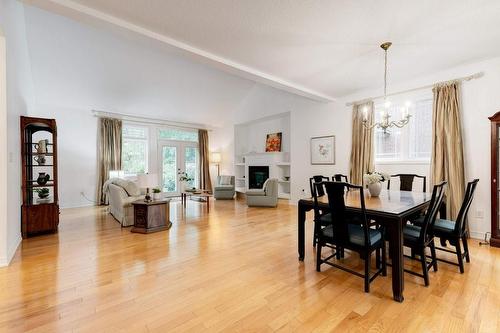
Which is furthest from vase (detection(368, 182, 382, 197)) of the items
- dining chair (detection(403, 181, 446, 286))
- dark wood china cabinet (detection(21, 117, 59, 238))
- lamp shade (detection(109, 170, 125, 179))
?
lamp shade (detection(109, 170, 125, 179))

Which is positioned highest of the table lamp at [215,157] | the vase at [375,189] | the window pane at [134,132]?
the window pane at [134,132]

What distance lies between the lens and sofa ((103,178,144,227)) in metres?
4.27

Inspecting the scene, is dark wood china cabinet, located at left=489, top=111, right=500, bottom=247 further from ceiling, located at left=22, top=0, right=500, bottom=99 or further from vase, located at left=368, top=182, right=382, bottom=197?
vase, located at left=368, top=182, right=382, bottom=197

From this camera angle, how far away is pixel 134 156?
7.50 metres

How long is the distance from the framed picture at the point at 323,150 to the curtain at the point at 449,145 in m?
1.96

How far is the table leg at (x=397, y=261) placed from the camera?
1.91 metres

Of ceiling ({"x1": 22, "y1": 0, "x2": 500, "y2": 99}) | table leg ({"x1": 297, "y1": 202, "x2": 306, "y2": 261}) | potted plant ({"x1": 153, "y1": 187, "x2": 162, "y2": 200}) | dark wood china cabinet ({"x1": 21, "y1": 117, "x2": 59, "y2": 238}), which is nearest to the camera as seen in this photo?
ceiling ({"x1": 22, "y1": 0, "x2": 500, "y2": 99})

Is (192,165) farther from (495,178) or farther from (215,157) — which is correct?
(495,178)

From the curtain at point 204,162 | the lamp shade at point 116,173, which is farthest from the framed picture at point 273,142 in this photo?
the lamp shade at point 116,173

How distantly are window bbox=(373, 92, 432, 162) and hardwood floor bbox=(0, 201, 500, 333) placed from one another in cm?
169

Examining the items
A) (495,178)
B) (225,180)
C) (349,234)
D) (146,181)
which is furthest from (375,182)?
(225,180)

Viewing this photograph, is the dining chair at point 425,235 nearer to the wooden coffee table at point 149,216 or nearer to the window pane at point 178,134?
the wooden coffee table at point 149,216

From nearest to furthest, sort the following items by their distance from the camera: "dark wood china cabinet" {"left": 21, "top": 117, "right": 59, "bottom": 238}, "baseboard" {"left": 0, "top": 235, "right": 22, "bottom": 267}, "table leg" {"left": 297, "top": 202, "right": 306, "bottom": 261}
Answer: "baseboard" {"left": 0, "top": 235, "right": 22, "bottom": 267}, "table leg" {"left": 297, "top": 202, "right": 306, "bottom": 261}, "dark wood china cabinet" {"left": 21, "top": 117, "right": 59, "bottom": 238}

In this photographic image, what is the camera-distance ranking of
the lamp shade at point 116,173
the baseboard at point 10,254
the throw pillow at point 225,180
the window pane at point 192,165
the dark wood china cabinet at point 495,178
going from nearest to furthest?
the baseboard at point 10,254 → the dark wood china cabinet at point 495,178 → the lamp shade at point 116,173 → the throw pillow at point 225,180 → the window pane at point 192,165
